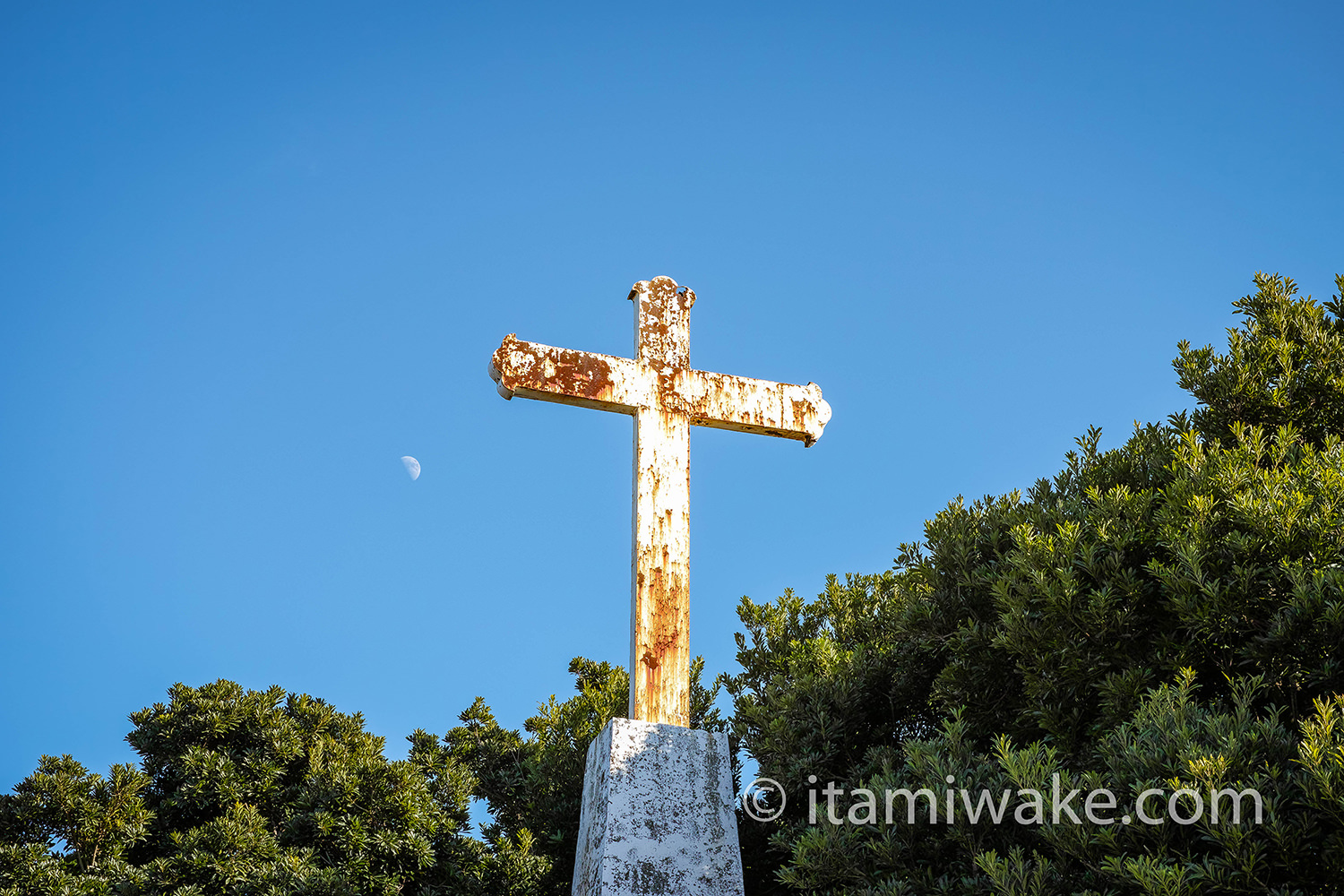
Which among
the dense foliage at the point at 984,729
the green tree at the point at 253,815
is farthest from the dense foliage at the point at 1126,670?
the green tree at the point at 253,815

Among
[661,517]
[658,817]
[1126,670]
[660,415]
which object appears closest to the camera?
[658,817]

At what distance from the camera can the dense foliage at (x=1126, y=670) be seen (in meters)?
4.20

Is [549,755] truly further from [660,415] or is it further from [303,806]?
[660,415]

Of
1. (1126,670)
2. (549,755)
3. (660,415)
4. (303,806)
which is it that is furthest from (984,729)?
(303,806)

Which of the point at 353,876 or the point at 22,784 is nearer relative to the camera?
the point at 353,876

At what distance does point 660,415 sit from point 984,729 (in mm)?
2635

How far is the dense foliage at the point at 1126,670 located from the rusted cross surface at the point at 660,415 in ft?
3.68

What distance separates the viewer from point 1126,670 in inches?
217

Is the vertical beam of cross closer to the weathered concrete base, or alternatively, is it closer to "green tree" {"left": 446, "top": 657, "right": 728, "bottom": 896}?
the weathered concrete base

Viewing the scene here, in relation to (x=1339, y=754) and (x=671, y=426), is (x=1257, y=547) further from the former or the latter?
(x=671, y=426)

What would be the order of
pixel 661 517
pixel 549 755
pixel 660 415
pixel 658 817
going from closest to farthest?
pixel 658 817 → pixel 661 517 → pixel 660 415 → pixel 549 755

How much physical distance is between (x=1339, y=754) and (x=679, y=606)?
312 centimetres

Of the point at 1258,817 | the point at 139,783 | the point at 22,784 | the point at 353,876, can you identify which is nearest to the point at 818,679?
the point at 1258,817

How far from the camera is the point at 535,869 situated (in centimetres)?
887
